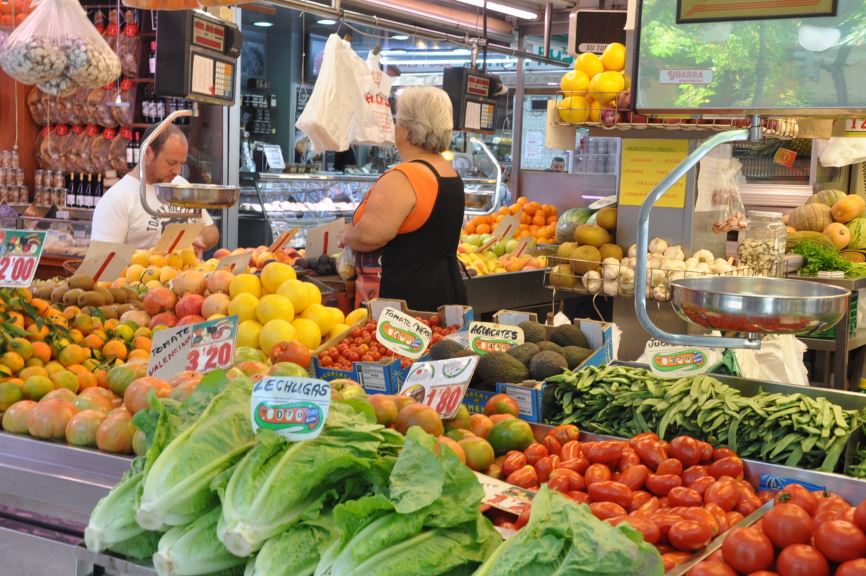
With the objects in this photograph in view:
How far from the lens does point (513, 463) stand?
7.55ft

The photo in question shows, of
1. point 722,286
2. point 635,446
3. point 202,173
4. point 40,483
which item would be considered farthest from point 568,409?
point 202,173

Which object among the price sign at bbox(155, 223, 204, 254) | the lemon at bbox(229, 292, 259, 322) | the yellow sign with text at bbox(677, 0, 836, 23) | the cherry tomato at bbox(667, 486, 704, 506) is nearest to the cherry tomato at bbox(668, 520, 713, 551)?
the cherry tomato at bbox(667, 486, 704, 506)

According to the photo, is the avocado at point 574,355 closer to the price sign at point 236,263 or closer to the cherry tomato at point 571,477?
the cherry tomato at point 571,477

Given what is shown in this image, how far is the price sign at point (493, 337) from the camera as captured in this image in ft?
10.0

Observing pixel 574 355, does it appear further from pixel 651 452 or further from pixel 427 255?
pixel 427 255

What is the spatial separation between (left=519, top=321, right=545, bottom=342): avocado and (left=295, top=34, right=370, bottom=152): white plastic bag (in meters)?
3.35

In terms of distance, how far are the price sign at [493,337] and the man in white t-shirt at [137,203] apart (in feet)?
9.93

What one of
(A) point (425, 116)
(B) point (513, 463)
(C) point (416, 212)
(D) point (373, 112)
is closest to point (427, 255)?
(C) point (416, 212)

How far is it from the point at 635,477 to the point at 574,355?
89cm

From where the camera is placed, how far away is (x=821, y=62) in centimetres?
175

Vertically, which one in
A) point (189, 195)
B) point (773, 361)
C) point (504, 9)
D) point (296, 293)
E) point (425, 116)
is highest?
point (504, 9)

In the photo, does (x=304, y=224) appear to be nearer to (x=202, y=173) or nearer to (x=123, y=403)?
(x=202, y=173)

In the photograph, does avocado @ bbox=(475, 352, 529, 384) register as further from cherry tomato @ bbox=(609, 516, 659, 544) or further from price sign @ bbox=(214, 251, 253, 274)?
price sign @ bbox=(214, 251, 253, 274)

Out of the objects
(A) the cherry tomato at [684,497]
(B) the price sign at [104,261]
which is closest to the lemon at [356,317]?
(B) the price sign at [104,261]
